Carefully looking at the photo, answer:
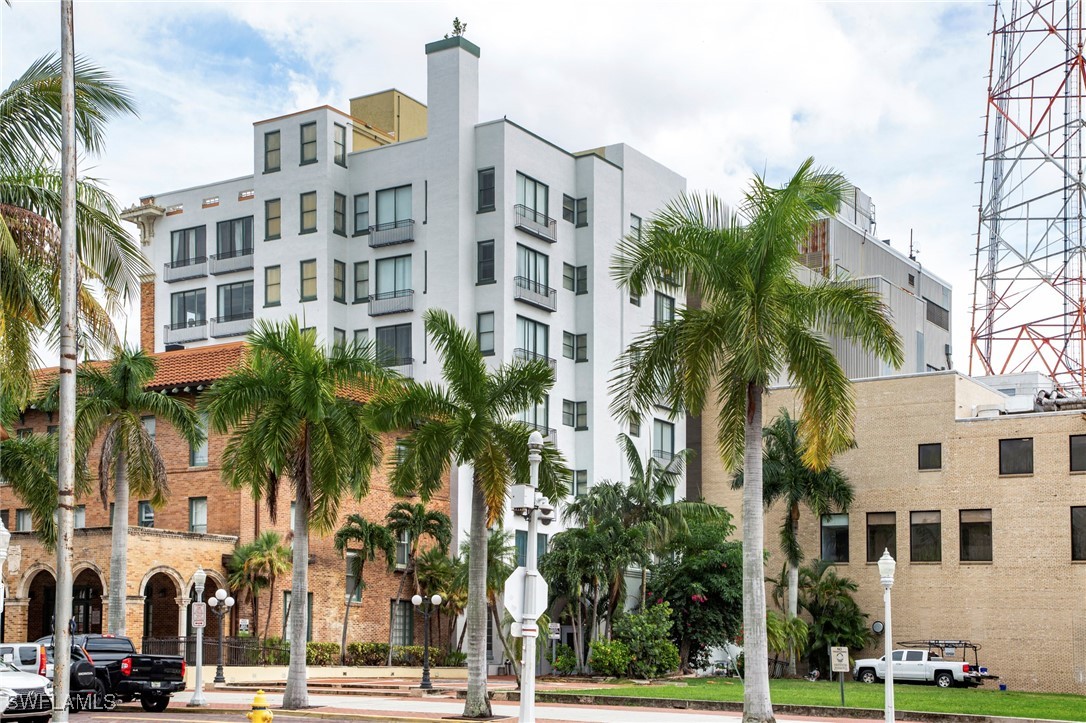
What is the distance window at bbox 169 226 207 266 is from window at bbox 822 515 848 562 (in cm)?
3556

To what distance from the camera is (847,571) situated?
220 feet

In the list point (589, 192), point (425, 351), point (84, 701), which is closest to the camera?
point (84, 701)

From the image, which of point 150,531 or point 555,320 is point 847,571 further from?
point 150,531

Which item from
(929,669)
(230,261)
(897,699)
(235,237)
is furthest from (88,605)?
(929,669)

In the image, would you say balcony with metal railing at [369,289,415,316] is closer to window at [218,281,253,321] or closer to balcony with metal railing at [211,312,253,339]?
balcony with metal railing at [211,312,253,339]

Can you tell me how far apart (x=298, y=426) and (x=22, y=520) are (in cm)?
3372

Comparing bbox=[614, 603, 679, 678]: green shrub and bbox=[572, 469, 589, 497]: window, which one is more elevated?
bbox=[572, 469, 589, 497]: window

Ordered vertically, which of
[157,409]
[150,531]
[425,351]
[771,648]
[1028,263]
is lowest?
[771,648]

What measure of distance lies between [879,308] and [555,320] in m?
40.1

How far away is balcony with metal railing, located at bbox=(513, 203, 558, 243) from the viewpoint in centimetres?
6612

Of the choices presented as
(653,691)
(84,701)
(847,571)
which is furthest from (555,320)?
(84,701)

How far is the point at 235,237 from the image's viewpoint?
7381cm

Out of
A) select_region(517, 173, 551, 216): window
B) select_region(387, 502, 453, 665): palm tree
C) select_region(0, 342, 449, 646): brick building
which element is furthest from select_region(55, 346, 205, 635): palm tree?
select_region(517, 173, 551, 216): window

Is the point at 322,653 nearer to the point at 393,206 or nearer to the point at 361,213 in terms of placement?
the point at 393,206
